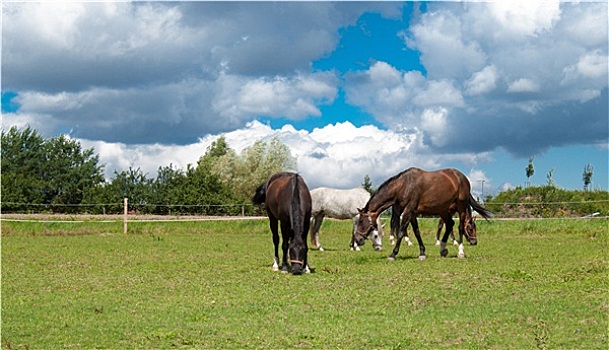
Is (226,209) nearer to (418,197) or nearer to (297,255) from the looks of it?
(418,197)

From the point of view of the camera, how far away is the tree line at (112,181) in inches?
1528

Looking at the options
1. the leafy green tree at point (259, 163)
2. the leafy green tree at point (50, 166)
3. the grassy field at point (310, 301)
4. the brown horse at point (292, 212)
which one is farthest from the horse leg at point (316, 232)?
the leafy green tree at point (259, 163)

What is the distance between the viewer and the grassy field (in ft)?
23.2

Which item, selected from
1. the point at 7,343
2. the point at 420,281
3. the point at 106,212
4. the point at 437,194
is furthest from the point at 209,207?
the point at 7,343

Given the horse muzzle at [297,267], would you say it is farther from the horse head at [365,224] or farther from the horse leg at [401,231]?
the horse head at [365,224]

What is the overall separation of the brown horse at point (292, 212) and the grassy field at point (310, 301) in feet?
1.40

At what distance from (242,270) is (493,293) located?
203 inches

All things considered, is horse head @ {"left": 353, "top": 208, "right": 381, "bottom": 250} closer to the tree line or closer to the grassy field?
the grassy field

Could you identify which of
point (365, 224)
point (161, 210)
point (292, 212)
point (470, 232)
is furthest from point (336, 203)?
point (161, 210)

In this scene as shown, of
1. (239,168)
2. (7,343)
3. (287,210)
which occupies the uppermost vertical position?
(239,168)

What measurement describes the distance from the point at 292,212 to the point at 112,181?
107 ft

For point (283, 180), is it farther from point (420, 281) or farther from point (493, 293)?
point (493, 293)

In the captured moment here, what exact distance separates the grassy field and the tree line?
2033 centimetres

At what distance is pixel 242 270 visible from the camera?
42.5 feet
